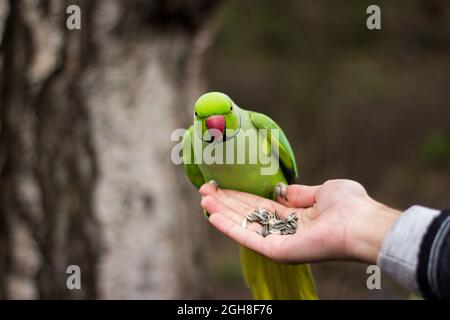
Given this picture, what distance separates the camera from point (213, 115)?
5.93ft

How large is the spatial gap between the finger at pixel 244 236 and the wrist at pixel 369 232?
0.82 feet

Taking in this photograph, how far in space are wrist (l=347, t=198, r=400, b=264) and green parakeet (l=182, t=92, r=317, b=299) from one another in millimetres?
512

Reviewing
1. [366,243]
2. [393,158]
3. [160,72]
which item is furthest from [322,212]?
[393,158]

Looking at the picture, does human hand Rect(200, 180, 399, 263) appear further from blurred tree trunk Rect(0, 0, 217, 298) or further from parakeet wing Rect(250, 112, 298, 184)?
blurred tree trunk Rect(0, 0, 217, 298)

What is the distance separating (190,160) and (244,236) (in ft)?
1.74

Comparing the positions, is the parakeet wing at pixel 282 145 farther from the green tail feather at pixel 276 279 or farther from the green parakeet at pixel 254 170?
the green tail feather at pixel 276 279

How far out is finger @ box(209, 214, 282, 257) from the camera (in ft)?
5.50

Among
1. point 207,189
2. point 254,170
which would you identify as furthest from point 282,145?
point 207,189

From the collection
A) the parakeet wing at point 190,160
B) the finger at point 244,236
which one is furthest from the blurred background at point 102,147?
the finger at point 244,236

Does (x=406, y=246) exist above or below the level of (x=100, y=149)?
below

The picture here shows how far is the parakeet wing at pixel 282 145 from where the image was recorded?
2064 mm

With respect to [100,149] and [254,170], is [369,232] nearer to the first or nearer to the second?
[254,170]

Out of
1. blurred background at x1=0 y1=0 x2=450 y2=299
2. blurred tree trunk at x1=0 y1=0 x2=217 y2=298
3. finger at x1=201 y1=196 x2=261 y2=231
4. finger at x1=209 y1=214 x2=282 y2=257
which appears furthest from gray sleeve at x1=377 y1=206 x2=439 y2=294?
blurred tree trunk at x1=0 y1=0 x2=217 y2=298

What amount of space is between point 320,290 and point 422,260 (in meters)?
3.91
